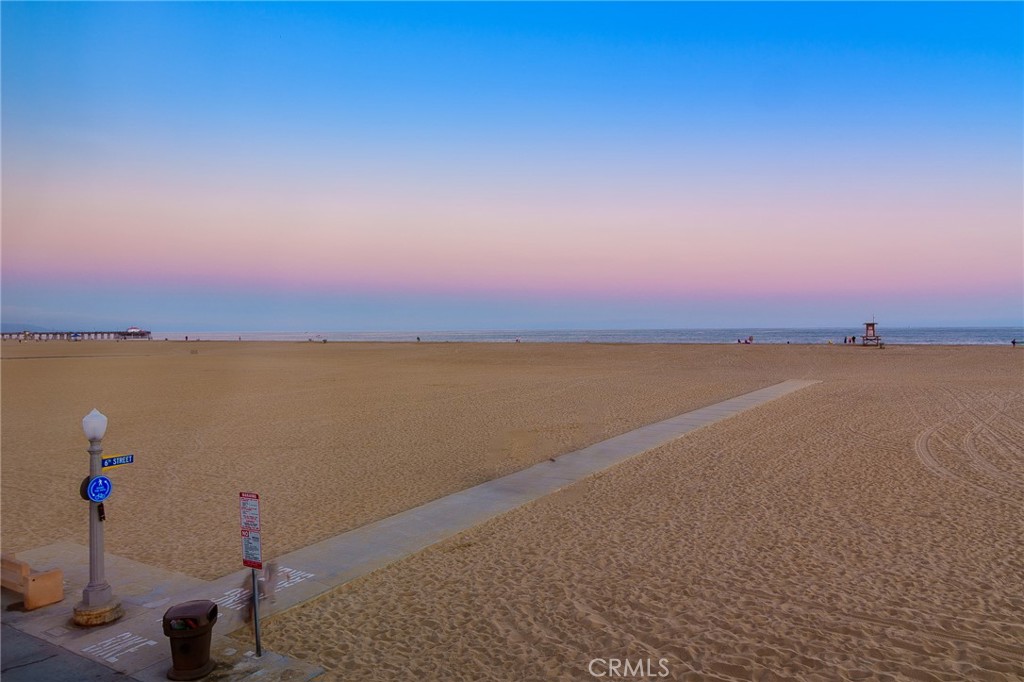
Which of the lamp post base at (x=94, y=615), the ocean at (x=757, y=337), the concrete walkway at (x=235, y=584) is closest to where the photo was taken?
the concrete walkway at (x=235, y=584)

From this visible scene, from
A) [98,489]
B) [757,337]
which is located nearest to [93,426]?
[98,489]

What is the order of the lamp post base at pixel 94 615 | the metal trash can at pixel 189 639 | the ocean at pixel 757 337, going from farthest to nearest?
the ocean at pixel 757 337
the lamp post base at pixel 94 615
the metal trash can at pixel 189 639

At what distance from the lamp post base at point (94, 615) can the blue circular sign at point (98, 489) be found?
971mm

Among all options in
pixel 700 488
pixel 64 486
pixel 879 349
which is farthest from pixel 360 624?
pixel 879 349

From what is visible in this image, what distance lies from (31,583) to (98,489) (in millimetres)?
1258

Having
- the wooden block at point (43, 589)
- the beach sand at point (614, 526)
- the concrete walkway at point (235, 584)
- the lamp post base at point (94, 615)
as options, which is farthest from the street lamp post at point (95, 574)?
the beach sand at point (614, 526)

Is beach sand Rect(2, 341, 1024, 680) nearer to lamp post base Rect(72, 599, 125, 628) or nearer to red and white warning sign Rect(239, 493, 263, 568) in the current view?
red and white warning sign Rect(239, 493, 263, 568)

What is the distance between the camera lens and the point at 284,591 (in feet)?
22.2

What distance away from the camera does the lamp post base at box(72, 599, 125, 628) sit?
595cm

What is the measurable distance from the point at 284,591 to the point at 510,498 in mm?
4282

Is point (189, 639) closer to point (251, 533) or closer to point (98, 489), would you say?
point (251, 533)

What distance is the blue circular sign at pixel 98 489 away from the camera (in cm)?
601

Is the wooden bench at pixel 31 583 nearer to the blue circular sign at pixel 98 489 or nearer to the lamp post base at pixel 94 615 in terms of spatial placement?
the lamp post base at pixel 94 615

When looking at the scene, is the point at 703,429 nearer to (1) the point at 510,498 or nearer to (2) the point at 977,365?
(1) the point at 510,498
